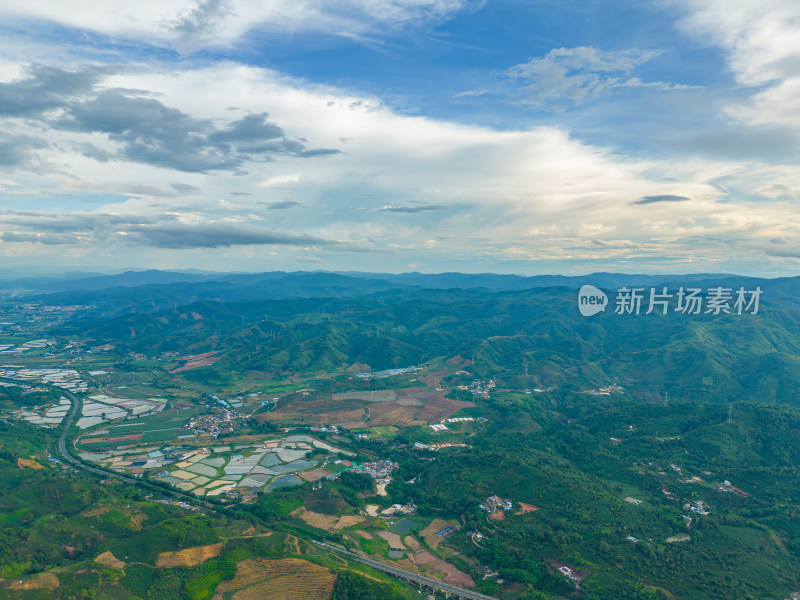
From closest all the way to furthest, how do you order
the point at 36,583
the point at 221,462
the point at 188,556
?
the point at 36,583, the point at 188,556, the point at 221,462

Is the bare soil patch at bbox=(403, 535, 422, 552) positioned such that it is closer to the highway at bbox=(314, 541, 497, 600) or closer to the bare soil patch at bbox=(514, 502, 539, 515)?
the highway at bbox=(314, 541, 497, 600)

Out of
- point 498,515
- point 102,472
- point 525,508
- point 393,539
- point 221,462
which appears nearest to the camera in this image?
point 393,539

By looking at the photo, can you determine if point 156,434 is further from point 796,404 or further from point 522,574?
point 796,404

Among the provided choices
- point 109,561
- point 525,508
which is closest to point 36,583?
point 109,561

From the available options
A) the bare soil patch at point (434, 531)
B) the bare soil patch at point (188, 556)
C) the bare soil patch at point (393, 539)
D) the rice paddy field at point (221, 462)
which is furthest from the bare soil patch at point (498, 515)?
the bare soil patch at point (188, 556)

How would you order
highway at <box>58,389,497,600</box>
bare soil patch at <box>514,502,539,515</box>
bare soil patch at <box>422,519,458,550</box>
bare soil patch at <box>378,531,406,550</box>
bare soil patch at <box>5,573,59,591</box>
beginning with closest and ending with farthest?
1. bare soil patch at <box>5,573,59,591</box>
2. highway at <box>58,389,497,600</box>
3. bare soil patch at <box>378,531,406,550</box>
4. bare soil patch at <box>422,519,458,550</box>
5. bare soil patch at <box>514,502,539,515</box>

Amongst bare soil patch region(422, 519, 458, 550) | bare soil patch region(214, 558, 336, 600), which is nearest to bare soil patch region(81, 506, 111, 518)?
bare soil patch region(214, 558, 336, 600)

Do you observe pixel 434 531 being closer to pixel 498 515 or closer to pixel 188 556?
pixel 498 515

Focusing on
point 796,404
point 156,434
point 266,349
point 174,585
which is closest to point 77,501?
point 174,585

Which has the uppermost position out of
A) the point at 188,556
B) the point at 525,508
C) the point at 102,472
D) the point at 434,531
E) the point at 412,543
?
the point at 525,508
